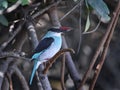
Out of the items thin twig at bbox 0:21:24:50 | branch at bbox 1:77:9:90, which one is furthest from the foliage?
branch at bbox 1:77:9:90

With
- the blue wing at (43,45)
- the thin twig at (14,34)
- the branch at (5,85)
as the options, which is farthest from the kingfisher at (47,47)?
the branch at (5,85)

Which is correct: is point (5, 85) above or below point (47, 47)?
below

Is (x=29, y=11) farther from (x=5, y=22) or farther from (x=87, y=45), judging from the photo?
→ (x=87, y=45)

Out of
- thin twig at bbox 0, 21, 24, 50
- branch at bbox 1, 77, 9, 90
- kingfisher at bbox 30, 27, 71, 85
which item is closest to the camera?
kingfisher at bbox 30, 27, 71, 85

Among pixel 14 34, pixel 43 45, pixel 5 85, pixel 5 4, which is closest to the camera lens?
pixel 43 45

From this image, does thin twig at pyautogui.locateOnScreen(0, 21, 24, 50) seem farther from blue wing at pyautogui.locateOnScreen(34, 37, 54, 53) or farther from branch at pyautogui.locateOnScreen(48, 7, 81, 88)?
blue wing at pyautogui.locateOnScreen(34, 37, 54, 53)

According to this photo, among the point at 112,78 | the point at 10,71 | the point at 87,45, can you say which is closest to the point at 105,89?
the point at 112,78

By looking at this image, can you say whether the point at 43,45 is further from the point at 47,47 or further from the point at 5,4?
the point at 5,4

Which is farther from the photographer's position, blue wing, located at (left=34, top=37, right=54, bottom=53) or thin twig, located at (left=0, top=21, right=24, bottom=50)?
thin twig, located at (left=0, top=21, right=24, bottom=50)

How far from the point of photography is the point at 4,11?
42.4 inches

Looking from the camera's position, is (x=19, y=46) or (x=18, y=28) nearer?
(x=18, y=28)

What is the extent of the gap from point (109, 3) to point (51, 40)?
625 mm

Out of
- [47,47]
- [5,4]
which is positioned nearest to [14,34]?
[5,4]

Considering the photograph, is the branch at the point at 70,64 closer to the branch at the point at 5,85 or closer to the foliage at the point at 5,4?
the foliage at the point at 5,4
